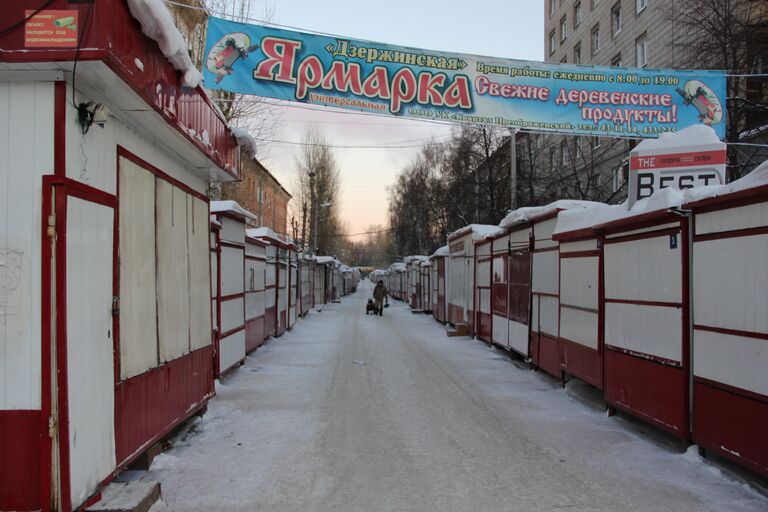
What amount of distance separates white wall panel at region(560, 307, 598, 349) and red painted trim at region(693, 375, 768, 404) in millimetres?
2589

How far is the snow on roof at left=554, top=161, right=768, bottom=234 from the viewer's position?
4.80 meters

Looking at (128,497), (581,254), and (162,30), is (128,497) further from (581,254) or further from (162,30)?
(581,254)

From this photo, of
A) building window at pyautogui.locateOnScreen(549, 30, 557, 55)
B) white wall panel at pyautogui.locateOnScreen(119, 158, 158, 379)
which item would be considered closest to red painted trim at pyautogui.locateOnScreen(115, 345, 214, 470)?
white wall panel at pyautogui.locateOnScreen(119, 158, 158, 379)

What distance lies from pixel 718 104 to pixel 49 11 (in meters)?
10.2

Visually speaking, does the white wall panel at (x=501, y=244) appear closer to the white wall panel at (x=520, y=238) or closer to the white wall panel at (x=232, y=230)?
the white wall panel at (x=520, y=238)

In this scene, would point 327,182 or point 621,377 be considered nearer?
point 621,377

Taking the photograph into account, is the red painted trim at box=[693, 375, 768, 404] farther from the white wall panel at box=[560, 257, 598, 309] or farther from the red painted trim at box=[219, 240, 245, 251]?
the red painted trim at box=[219, 240, 245, 251]

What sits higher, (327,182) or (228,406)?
(327,182)

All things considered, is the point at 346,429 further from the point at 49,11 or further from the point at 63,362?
the point at 49,11

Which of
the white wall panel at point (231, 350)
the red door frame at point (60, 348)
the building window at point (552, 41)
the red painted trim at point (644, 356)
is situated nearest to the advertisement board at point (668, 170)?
the red painted trim at point (644, 356)

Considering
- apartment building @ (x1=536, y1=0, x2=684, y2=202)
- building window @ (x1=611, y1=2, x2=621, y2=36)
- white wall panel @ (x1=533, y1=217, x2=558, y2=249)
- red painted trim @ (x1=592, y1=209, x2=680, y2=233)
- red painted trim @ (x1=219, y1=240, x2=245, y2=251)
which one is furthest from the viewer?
building window @ (x1=611, y1=2, x2=621, y2=36)

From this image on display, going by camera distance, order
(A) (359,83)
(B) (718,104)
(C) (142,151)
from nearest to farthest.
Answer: (C) (142,151) < (A) (359,83) < (B) (718,104)

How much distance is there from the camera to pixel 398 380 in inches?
406

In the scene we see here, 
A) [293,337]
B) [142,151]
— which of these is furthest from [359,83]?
[293,337]
